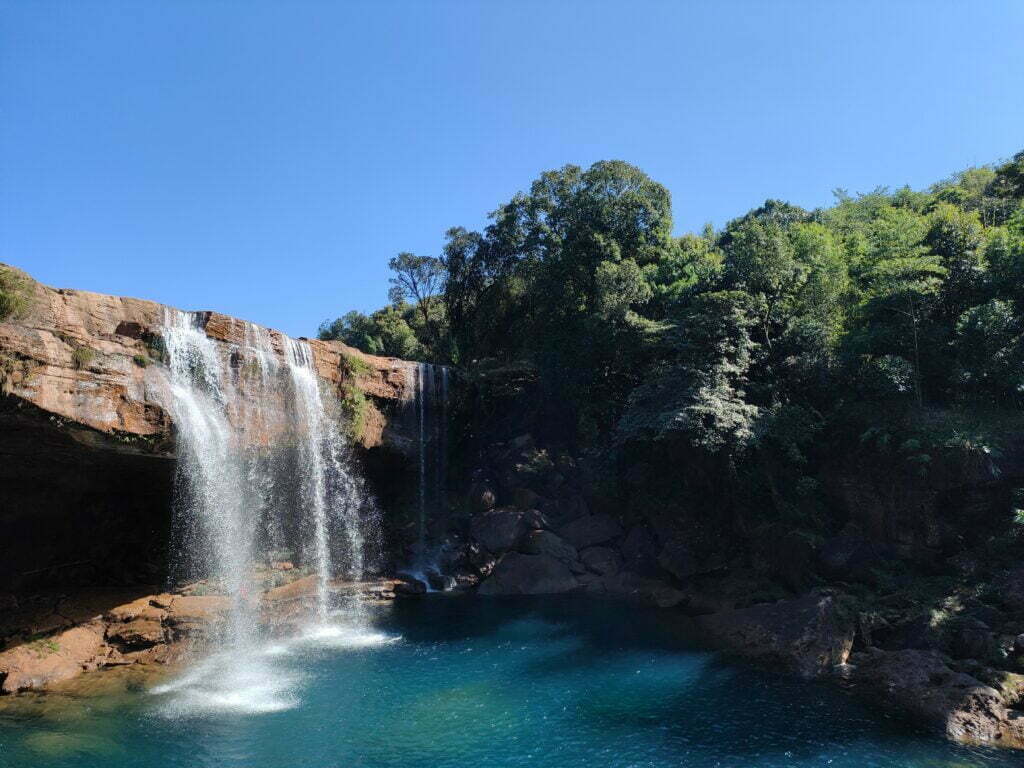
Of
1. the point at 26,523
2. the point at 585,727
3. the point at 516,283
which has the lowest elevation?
the point at 585,727

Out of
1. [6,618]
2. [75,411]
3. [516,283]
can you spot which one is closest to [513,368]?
[516,283]

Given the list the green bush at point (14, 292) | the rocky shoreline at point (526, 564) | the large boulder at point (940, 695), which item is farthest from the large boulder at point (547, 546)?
the green bush at point (14, 292)

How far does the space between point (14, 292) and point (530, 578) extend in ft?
63.3

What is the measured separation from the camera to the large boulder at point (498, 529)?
26203 millimetres

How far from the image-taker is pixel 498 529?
1045 inches

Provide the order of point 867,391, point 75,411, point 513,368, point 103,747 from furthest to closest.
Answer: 1. point 513,368
2. point 867,391
3. point 75,411
4. point 103,747

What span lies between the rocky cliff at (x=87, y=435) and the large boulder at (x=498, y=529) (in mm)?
9344

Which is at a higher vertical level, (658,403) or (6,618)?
(658,403)

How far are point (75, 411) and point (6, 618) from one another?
22.6 feet

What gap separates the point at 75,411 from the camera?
15.7 metres

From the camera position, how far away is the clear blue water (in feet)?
36.8

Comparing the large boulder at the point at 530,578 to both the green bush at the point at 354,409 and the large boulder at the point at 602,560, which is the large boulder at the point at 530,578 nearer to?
the large boulder at the point at 602,560

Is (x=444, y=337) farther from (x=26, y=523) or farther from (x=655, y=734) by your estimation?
(x=655, y=734)

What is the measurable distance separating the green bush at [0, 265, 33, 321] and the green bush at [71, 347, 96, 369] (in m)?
1.50
